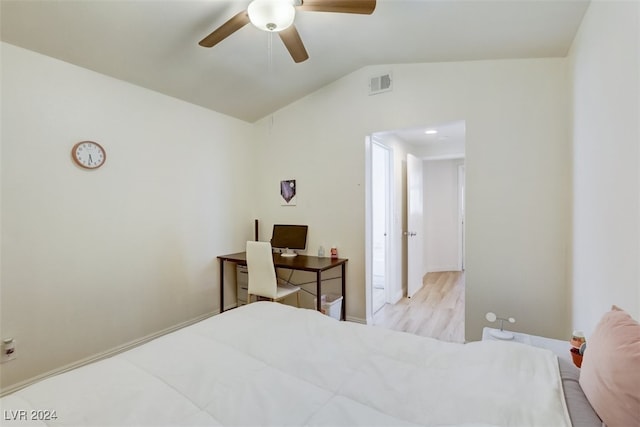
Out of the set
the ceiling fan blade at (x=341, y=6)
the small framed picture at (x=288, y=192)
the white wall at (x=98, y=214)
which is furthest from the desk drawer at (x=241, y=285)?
the ceiling fan blade at (x=341, y=6)

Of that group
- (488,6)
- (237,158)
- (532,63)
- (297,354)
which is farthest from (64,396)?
(532,63)

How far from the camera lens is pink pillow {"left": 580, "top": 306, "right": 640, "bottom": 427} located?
0.78 meters

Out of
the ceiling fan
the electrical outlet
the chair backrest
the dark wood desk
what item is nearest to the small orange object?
the dark wood desk

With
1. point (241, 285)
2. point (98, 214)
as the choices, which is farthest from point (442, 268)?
point (98, 214)

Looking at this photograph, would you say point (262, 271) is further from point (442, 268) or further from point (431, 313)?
point (442, 268)

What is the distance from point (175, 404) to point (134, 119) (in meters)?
2.72

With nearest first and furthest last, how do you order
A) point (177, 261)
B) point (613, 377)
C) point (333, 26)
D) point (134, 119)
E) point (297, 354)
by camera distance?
point (613, 377), point (297, 354), point (333, 26), point (134, 119), point (177, 261)

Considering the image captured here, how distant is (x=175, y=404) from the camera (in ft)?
3.34

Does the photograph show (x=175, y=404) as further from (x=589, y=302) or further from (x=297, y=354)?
(x=589, y=302)

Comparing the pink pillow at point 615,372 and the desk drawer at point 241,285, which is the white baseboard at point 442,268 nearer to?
the desk drawer at point 241,285

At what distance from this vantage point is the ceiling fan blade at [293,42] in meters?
1.94

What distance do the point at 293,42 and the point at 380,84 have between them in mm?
1347

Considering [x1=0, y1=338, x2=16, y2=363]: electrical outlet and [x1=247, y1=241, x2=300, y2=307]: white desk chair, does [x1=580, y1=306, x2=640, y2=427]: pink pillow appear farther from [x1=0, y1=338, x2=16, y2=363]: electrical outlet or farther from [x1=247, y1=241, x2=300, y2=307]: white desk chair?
[x1=0, y1=338, x2=16, y2=363]: electrical outlet

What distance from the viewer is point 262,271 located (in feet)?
10.0
